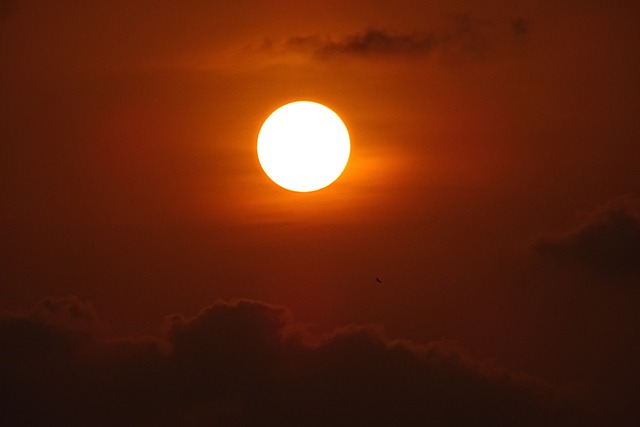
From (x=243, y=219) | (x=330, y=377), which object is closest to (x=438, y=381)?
(x=330, y=377)

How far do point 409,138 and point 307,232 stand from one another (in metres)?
1.40

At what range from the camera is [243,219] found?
8.51 meters

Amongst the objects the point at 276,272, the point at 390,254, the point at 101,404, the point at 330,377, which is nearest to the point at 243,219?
the point at 276,272

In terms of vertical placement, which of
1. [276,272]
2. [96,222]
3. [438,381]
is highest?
[96,222]

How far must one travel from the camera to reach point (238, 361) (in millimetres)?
9484

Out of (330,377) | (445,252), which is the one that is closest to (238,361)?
(330,377)

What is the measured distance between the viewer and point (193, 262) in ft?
28.8

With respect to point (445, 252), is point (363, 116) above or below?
above

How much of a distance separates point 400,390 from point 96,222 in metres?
3.79

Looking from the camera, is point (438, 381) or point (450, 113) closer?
point (450, 113)

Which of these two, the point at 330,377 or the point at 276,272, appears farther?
the point at 330,377

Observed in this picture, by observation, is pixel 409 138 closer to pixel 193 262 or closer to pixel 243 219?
pixel 243 219

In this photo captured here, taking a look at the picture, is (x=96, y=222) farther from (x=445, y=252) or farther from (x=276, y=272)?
(x=445, y=252)

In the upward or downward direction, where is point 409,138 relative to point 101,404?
upward
